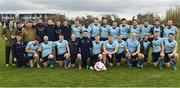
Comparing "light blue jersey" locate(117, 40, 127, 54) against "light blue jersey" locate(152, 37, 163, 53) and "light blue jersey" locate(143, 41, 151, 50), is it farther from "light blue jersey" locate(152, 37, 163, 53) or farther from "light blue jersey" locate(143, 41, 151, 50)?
"light blue jersey" locate(152, 37, 163, 53)

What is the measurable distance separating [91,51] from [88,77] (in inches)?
89.1

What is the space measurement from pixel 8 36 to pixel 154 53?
5.57 metres

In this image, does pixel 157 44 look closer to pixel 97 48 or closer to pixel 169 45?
pixel 169 45

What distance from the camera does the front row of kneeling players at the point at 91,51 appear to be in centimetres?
1452

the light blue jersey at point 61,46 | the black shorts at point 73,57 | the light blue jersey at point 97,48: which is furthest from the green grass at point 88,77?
the light blue jersey at point 97,48

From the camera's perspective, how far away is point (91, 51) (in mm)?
14688

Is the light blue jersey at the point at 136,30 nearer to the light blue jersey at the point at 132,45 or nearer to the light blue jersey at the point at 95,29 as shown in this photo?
the light blue jersey at the point at 132,45

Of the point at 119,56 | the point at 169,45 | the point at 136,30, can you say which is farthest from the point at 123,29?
the point at 169,45

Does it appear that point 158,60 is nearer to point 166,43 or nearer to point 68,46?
point 166,43

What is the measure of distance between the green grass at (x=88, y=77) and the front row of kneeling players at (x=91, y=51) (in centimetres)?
47

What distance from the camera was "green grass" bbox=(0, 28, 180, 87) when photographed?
1158 cm

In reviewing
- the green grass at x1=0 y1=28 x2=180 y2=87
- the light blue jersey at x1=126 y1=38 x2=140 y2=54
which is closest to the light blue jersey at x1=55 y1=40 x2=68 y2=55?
the green grass at x1=0 y1=28 x2=180 y2=87

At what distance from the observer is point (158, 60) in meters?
14.8

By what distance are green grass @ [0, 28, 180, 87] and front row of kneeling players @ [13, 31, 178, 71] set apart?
0.47 metres
